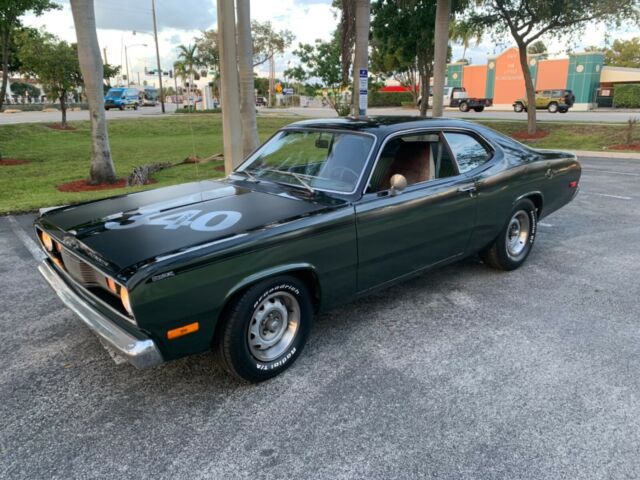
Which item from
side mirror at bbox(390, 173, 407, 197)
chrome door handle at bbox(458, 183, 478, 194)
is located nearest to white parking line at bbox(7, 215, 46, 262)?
side mirror at bbox(390, 173, 407, 197)

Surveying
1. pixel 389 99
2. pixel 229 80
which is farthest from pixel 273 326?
pixel 389 99

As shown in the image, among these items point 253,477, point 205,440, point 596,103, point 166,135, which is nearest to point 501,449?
point 253,477

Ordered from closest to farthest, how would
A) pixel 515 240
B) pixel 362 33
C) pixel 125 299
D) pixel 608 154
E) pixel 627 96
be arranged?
1. pixel 125 299
2. pixel 515 240
3. pixel 362 33
4. pixel 608 154
5. pixel 627 96

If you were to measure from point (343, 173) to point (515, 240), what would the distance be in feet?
8.04

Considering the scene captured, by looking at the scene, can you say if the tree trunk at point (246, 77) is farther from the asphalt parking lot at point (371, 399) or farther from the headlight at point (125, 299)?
the headlight at point (125, 299)

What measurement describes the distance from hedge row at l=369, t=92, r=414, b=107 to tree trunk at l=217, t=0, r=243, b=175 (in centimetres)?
4764

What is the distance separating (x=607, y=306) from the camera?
13.8ft

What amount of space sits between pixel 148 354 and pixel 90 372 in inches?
39.0

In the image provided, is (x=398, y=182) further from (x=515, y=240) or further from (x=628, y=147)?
(x=628, y=147)

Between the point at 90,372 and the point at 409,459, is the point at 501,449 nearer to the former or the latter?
the point at 409,459

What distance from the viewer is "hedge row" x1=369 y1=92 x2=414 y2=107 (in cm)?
5594

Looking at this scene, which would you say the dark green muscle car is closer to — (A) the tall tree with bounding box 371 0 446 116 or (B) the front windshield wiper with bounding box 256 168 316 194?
(B) the front windshield wiper with bounding box 256 168 316 194

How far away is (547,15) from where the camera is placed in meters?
16.3

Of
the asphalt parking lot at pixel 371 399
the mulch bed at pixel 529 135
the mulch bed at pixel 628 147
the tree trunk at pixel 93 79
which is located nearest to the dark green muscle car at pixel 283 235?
the asphalt parking lot at pixel 371 399
